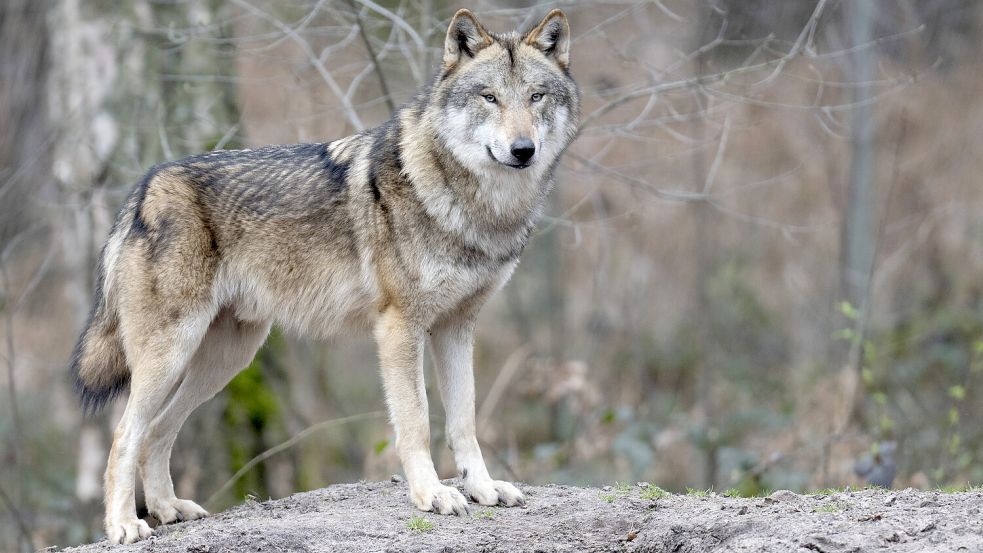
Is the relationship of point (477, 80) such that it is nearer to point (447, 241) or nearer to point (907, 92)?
point (447, 241)

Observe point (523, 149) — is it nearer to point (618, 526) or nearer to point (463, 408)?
point (463, 408)

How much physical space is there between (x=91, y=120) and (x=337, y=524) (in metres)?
5.49

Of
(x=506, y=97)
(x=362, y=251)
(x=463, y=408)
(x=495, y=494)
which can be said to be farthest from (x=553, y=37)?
(x=495, y=494)

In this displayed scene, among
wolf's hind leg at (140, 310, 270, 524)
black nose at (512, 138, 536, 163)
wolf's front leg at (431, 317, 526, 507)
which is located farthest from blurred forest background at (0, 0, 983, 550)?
black nose at (512, 138, 536, 163)

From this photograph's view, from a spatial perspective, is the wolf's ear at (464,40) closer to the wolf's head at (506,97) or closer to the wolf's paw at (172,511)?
the wolf's head at (506,97)

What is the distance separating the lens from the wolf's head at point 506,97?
17.2 ft

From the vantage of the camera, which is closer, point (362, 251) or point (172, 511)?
point (362, 251)

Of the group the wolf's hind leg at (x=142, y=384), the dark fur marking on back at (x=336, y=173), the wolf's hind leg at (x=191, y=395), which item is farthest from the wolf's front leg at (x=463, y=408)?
the wolf's hind leg at (x=142, y=384)

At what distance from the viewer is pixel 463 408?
5699mm

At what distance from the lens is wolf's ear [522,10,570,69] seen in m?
5.64

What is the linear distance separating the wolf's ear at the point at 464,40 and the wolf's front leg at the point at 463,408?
1435mm

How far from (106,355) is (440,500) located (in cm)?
211

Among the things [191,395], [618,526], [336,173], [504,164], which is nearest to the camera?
[618,526]

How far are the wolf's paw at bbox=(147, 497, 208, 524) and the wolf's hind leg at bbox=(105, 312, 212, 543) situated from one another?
1.24 feet
